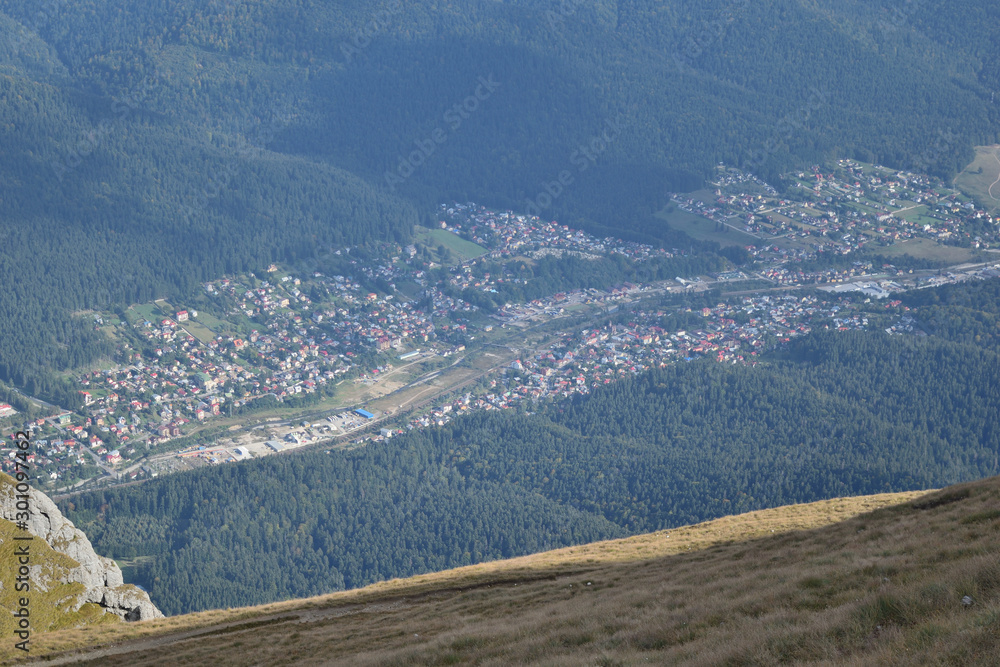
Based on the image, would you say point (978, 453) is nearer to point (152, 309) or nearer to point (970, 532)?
point (970, 532)

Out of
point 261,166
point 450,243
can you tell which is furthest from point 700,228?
point 261,166

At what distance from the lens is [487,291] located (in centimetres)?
13662

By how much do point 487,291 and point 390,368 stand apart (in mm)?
25720

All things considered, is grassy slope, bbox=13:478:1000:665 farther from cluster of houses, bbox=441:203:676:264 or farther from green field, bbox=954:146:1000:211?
green field, bbox=954:146:1000:211

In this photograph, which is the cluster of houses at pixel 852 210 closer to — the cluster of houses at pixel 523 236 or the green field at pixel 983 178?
the green field at pixel 983 178

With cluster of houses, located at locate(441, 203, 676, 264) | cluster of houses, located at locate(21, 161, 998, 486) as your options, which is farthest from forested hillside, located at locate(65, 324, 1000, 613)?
cluster of houses, located at locate(441, 203, 676, 264)

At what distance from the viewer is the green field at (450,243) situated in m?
150

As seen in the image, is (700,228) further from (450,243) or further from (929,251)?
(450,243)

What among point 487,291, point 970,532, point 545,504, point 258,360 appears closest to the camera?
point 970,532

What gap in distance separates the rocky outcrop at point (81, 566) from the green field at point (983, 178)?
152612 mm

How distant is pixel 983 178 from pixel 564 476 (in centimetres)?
11941

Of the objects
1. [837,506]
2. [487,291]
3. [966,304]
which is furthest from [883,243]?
[837,506]

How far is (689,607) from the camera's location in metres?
20.6

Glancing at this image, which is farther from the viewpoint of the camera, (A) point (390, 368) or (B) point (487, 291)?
(B) point (487, 291)
